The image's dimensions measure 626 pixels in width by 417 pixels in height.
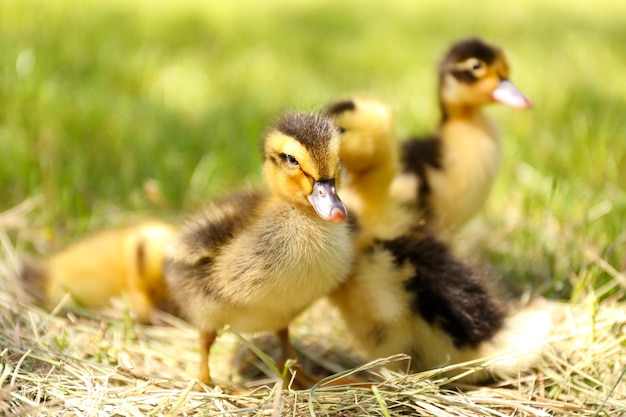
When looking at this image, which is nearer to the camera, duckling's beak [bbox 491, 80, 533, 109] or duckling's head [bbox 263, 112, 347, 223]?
duckling's head [bbox 263, 112, 347, 223]

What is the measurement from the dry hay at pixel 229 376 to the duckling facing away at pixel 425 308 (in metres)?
0.09

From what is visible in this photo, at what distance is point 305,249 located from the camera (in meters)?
1.78

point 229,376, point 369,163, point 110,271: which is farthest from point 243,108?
point 229,376

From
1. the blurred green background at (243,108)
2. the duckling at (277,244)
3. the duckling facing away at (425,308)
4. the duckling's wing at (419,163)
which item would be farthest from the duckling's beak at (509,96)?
the duckling at (277,244)

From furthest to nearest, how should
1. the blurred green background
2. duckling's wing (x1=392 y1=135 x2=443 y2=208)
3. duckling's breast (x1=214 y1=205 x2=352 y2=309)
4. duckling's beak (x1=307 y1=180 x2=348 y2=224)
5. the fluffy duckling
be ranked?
1. the blurred green background
2. duckling's wing (x1=392 y1=135 x2=443 y2=208)
3. the fluffy duckling
4. duckling's breast (x1=214 y1=205 x2=352 y2=309)
5. duckling's beak (x1=307 y1=180 x2=348 y2=224)

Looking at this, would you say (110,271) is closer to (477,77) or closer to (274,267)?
(274,267)

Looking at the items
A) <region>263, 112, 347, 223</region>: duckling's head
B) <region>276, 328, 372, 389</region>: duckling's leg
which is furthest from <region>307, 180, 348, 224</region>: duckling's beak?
<region>276, 328, 372, 389</region>: duckling's leg

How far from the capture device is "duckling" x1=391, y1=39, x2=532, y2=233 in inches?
99.3

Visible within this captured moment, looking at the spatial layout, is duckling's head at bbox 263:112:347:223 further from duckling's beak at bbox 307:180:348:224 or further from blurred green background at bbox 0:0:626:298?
blurred green background at bbox 0:0:626:298

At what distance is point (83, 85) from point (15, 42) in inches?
22.4

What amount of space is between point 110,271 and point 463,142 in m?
1.32

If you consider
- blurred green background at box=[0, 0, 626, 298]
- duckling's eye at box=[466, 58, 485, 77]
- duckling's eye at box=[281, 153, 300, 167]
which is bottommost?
blurred green background at box=[0, 0, 626, 298]

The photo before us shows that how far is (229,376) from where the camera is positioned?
221cm

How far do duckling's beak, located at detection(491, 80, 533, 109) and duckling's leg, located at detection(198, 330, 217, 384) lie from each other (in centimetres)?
128
